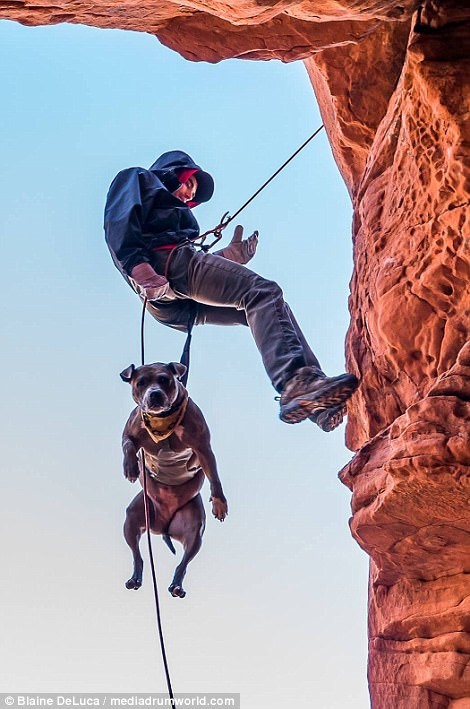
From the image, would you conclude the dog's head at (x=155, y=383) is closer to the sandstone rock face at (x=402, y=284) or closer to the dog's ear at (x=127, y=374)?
the dog's ear at (x=127, y=374)

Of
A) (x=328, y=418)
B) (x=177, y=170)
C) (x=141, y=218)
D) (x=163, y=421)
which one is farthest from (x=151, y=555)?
(x=177, y=170)

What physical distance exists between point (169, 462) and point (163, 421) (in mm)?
492

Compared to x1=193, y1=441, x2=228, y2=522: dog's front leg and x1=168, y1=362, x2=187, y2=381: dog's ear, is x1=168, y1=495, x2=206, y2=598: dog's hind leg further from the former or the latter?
x1=168, y1=362, x2=187, y2=381: dog's ear

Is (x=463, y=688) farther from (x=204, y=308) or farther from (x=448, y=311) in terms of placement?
(x=204, y=308)

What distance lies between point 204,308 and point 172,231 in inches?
26.3

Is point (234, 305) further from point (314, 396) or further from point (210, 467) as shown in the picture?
point (314, 396)

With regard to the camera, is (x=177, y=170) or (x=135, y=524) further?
(x=177, y=170)

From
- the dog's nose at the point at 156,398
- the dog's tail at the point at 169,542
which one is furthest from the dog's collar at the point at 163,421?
the dog's tail at the point at 169,542

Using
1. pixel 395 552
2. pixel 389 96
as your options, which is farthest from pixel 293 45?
pixel 395 552

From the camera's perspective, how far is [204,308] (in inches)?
298

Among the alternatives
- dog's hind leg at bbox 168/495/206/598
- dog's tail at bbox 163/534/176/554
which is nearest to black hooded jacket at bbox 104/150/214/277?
dog's hind leg at bbox 168/495/206/598

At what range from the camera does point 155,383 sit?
6668mm

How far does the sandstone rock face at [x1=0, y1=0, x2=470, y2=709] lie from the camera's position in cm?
539

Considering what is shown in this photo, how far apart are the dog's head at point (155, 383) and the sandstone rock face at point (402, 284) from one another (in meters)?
1.25
